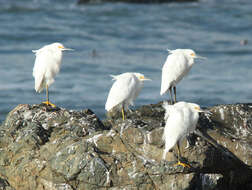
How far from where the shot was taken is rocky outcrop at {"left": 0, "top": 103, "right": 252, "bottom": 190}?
26.6 feet

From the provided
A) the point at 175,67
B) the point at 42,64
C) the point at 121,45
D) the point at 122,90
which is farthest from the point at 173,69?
the point at 121,45

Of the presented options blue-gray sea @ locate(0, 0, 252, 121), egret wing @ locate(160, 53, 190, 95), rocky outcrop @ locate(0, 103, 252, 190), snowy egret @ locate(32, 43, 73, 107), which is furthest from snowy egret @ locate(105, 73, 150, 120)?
blue-gray sea @ locate(0, 0, 252, 121)

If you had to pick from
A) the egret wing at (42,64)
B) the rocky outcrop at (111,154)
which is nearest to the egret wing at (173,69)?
the rocky outcrop at (111,154)

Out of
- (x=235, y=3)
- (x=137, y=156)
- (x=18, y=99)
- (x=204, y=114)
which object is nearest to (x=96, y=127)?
(x=137, y=156)

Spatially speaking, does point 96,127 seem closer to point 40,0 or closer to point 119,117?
point 119,117

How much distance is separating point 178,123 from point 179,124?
0.07ft

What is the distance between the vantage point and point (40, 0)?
140ft

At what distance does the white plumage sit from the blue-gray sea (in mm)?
10216

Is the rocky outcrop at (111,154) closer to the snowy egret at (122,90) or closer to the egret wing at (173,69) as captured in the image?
the snowy egret at (122,90)

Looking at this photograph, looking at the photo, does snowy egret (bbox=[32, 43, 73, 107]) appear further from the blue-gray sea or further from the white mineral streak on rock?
the blue-gray sea

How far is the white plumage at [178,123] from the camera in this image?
7.88 metres

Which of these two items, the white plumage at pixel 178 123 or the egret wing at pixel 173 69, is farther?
the egret wing at pixel 173 69

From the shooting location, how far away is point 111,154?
27.6ft

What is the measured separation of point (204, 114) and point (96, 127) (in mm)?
1978
